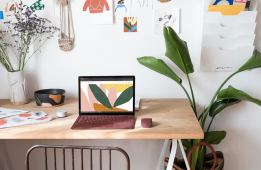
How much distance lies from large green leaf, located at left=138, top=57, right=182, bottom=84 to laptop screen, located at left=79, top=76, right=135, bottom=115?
6.5 inches

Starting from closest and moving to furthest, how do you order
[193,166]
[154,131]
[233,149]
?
[154,131] < [193,166] < [233,149]

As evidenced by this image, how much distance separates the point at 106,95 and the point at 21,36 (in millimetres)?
700

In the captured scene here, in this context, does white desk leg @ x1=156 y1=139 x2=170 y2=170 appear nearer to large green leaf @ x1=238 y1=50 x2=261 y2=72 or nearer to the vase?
large green leaf @ x1=238 y1=50 x2=261 y2=72

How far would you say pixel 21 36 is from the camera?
2.04 meters

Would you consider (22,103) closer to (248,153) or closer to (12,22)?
(12,22)

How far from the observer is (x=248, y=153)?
2256mm

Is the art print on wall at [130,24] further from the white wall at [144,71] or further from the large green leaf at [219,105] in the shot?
the large green leaf at [219,105]

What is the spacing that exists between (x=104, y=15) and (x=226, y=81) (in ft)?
2.95

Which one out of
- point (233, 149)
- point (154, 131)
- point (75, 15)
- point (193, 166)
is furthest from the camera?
point (233, 149)

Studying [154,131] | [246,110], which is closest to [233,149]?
[246,110]

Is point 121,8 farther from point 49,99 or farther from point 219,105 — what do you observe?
point 219,105

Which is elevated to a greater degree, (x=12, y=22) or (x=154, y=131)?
(x=12, y=22)

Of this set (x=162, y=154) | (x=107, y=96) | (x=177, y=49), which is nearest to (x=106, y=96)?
(x=107, y=96)

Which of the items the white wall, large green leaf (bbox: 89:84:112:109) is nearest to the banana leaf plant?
the white wall
